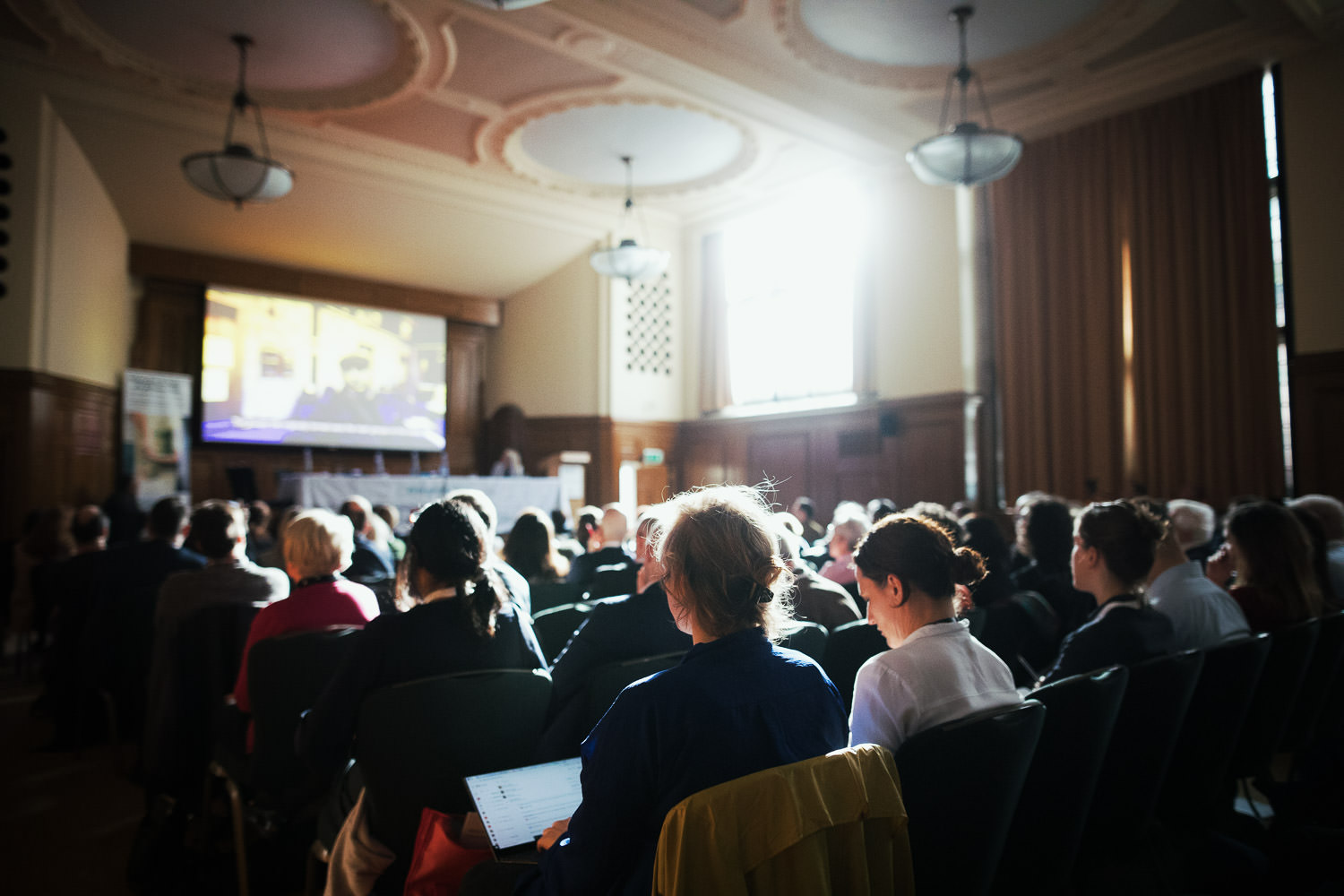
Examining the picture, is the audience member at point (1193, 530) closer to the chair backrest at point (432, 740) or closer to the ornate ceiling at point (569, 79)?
the chair backrest at point (432, 740)

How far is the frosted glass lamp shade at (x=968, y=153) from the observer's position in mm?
5781

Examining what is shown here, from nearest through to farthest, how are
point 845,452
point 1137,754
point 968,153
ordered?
point 1137,754 → point 968,153 → point 845,452

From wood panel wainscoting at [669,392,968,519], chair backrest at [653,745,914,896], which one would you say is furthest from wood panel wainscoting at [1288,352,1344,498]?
chair backrest at [653,745,914,896]

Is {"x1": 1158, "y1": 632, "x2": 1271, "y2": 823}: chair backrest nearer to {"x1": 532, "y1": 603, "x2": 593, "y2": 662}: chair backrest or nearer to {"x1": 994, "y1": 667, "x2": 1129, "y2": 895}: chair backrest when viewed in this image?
{"x1": 994, "y1": 667, "x2": 1129, "y2": 895}: chair backrest

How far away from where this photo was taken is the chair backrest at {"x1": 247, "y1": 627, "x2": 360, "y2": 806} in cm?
228

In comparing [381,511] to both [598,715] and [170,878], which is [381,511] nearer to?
[170,878]

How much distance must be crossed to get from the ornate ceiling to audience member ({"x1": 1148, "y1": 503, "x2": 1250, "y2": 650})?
5144 mm

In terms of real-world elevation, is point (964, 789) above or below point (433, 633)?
below

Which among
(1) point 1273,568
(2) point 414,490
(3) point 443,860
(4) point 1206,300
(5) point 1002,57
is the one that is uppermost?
(5) point 1002,57

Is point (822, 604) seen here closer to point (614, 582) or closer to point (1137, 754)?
point (614, 582)

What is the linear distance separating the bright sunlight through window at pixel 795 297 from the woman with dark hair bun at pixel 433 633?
27.1 ft

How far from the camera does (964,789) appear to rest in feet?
4.48

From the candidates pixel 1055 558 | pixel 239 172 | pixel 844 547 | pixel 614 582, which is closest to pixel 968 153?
pixel 844 547

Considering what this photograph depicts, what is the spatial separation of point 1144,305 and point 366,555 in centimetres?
712
